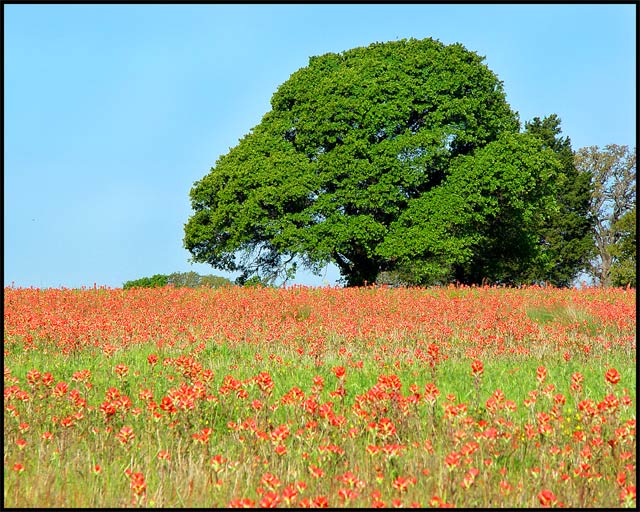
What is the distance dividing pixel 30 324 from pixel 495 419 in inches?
356

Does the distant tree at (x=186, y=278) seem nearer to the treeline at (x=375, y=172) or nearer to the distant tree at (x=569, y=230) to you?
the treeline at (x=375, y=172)

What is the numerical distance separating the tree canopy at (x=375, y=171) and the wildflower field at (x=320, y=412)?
458 inches

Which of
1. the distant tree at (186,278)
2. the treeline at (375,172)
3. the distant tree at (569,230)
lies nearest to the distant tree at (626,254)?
the distant tree at (569,230)

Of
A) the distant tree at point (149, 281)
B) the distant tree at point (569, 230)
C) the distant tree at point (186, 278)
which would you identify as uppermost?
the distant tree at point (569, 230)

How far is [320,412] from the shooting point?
230 inches

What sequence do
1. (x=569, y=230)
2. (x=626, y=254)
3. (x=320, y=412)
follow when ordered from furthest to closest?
1. (x=569, y=230)
2. (x=626, y=254)
3. (x=320, y=412)

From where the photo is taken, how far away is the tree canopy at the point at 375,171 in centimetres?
2636

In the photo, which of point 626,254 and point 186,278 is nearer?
point 626,254

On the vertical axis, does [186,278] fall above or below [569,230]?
below

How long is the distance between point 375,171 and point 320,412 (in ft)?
69.1

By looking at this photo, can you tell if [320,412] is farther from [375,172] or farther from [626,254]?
[626,254]

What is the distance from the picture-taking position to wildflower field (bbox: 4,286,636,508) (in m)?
4.68

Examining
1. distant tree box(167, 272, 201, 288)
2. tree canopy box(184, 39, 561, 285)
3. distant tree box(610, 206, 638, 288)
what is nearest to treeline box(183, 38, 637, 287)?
tree canopy box(184, 39, 561, 285)

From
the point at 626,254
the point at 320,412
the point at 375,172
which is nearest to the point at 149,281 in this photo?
the point at 375,172
